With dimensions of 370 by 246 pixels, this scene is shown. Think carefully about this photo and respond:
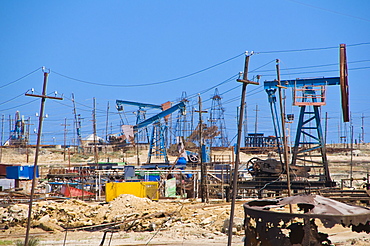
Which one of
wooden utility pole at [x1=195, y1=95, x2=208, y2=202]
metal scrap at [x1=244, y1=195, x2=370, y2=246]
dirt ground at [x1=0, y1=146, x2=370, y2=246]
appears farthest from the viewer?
wooden utility pole at [x1=195, y1=95, x2=208, y2=202]

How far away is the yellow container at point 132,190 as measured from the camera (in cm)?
2473

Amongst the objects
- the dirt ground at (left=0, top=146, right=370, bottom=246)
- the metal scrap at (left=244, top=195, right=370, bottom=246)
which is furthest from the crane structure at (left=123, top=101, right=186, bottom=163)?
the metal scrap at (left=244, top=195, right=370, bottom=246)

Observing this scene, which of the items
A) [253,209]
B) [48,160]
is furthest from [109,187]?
[48,160]

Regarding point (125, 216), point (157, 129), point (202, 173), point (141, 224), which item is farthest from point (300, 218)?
point (157, 129)

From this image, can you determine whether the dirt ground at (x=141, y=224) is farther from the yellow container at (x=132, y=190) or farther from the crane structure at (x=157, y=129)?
the crane structure at (x=157, y=129)

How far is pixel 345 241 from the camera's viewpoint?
14.4 m

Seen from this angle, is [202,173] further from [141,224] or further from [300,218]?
[300,218]

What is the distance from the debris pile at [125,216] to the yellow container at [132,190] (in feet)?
6.75

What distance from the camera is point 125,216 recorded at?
20156mm

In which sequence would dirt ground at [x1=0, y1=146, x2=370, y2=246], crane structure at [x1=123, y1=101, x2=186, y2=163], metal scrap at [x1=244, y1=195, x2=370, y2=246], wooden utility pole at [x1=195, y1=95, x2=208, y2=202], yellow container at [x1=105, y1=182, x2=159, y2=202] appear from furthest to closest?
crane structure at [x1=123, y1=101, x2=186, y2=163] < yellow container at [x1=105, y1=182, x2=159, y2=202] < wooden utility pole at [x1=195, y1=95, x2=208, y2=202] < dirt ground at [x1=0, y1=146, x2=370, y2=246] < metal scrap at [x1=244, y1=195, x2=370, y2=246]

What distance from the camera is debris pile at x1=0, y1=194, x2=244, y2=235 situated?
18.6m

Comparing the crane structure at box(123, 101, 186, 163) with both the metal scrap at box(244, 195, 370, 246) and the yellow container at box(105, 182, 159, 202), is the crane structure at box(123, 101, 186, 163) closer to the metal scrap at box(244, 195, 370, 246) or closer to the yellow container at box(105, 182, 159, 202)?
the yellow container at box(105, 182, 159, 202)

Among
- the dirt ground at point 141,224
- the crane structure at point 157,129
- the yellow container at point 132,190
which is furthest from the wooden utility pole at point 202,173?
the crane structure at point 157,129

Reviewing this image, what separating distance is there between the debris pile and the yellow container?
2056 mm
